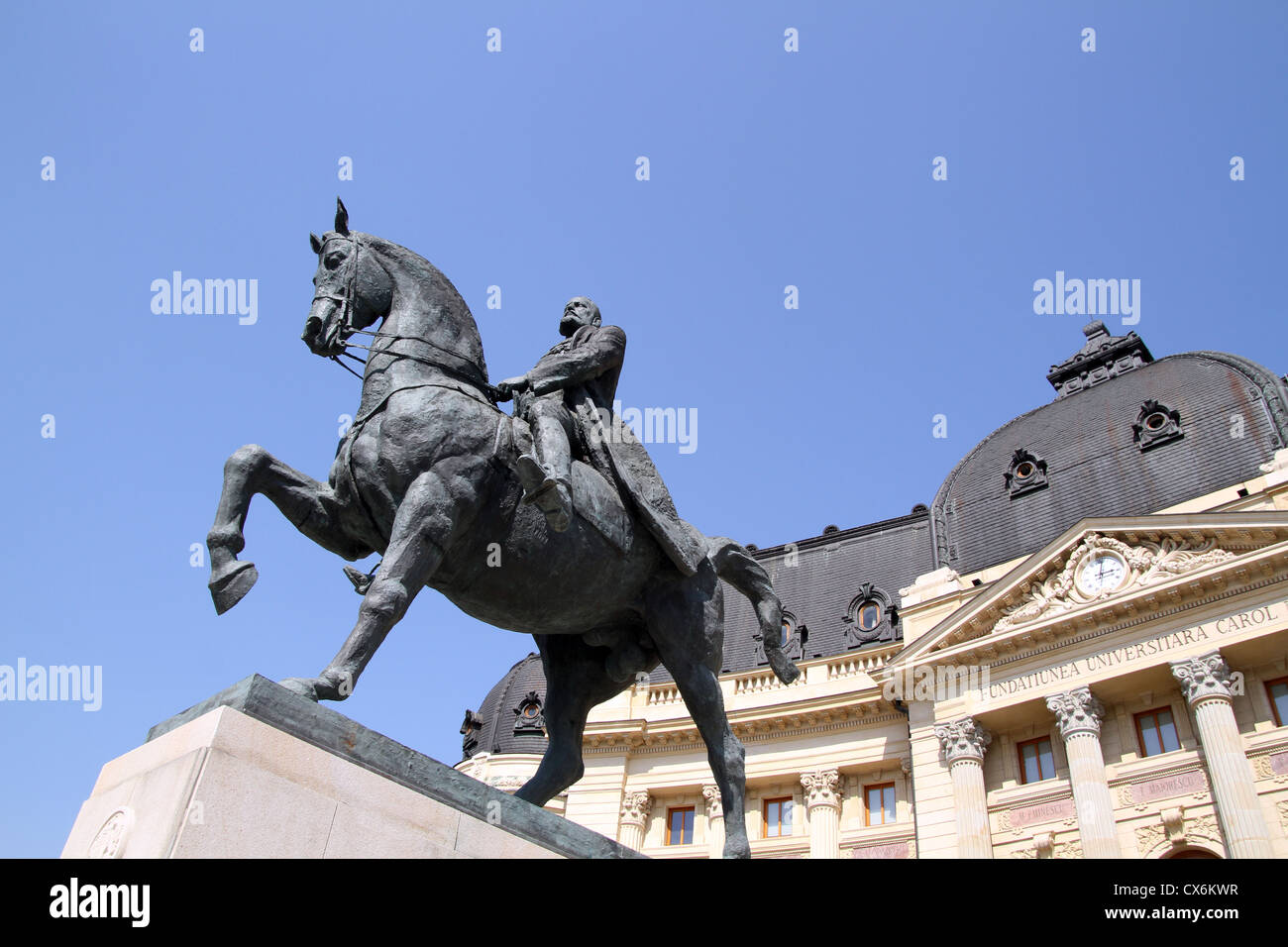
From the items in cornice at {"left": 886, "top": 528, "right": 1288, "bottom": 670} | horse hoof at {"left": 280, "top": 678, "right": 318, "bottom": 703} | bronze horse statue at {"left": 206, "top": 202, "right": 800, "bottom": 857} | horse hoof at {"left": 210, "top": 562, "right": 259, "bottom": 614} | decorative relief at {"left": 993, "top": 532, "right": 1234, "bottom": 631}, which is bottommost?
horse hoof at {"left": 280, "top": 678, "right": 318, "bottom": 703}

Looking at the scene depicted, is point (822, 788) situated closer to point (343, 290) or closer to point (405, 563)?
point (343, 290)

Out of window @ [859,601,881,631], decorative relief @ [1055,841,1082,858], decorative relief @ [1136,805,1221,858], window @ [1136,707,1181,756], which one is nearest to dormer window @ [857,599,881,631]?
window @ [859,601,881,631]

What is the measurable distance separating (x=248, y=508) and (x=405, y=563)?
3.02 ft

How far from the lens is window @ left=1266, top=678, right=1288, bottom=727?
87.1ft

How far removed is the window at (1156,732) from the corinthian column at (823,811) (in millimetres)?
9896

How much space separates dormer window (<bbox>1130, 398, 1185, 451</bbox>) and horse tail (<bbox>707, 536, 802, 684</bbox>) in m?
31.6

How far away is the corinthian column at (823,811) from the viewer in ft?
110

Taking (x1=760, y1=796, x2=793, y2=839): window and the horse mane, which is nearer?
the horse mane

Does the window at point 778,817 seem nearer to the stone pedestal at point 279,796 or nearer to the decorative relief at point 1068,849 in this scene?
the decorative relief at point 1068,849

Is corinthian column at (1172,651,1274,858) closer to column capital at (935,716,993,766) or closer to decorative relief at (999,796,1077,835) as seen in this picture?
decorative relief at (999,796,1077,835)

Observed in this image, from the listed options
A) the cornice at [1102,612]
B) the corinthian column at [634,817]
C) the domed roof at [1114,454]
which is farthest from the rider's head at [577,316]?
the corinthian column at [634,817]

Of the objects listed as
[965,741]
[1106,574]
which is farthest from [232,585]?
[1106,574]
